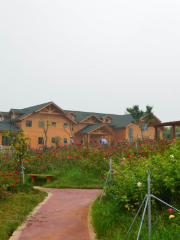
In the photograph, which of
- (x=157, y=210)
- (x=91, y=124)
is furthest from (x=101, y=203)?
(x=91, y=124)

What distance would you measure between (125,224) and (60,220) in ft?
5.96

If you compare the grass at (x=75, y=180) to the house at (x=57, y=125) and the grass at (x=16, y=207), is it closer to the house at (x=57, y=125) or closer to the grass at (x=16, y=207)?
the grass at (x=16, y=207)

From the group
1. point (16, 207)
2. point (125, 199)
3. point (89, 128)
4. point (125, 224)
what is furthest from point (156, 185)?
point (89, 128)

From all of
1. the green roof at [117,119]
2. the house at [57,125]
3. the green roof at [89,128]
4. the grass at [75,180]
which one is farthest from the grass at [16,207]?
the green roof at [117,119]

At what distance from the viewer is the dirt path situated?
5186 mm

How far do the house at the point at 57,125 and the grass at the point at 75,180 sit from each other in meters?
19.5

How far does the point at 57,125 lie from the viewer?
121 feet

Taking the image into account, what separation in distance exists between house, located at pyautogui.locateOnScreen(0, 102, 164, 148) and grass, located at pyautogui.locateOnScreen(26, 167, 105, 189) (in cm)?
1954

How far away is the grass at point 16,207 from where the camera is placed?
5.59m

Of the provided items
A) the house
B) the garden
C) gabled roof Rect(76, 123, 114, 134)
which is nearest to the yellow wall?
the house

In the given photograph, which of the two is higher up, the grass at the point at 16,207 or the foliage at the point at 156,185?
the foliage at the point at 156,185

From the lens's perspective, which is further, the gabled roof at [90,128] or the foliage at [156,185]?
the gabled roof at [90,128]

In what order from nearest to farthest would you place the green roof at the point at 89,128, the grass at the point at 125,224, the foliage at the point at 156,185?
the grass at the point at 125,224 → the foliage at the point at 156,185 → the green roof at the point at 89,128

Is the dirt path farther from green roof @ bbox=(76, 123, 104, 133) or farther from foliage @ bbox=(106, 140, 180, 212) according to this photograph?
green roof @ bbox=(76, 123, 104, 133)
